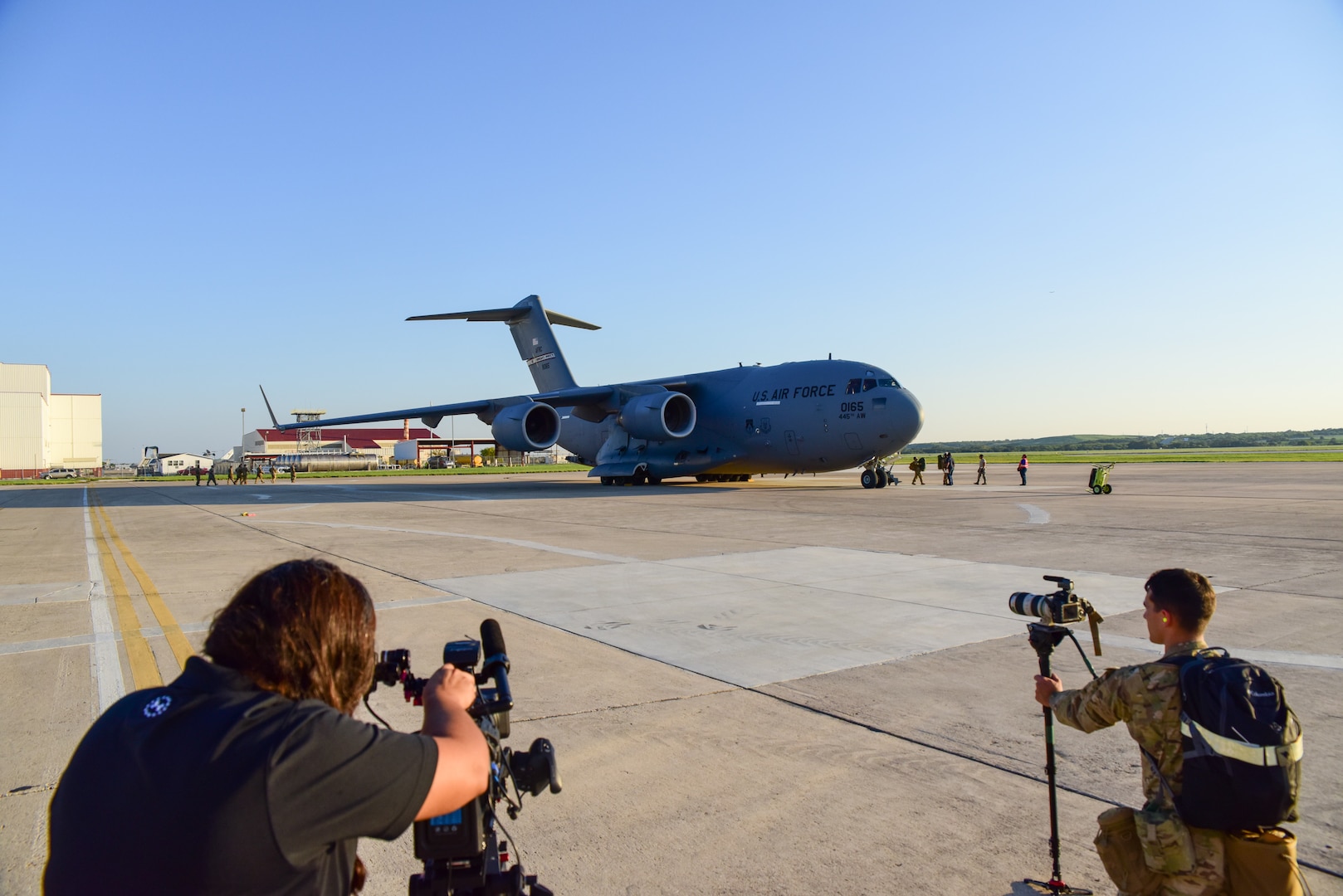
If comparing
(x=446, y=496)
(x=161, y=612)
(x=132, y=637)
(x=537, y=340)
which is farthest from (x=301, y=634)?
(x=537, y=340)

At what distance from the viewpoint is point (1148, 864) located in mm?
2414

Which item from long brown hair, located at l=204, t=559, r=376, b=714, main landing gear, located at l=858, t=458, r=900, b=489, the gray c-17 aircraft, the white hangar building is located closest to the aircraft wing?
the gray c-17 aircraft

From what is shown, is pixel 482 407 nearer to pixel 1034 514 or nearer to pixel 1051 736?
pixel 1034 514

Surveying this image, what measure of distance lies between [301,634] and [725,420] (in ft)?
Answer: 81.4

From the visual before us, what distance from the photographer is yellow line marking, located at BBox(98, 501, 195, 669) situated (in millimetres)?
6160

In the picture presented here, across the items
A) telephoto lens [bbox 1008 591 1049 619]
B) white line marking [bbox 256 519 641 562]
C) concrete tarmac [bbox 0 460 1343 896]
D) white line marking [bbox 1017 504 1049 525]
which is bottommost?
concrete tarmac [bbox 0 460 1343 896]

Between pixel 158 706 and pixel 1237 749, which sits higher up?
pixel 158 706

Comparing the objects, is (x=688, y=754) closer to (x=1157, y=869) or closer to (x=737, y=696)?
(x=737, y=696)

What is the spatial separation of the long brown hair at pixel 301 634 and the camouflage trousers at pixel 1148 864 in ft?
6.97

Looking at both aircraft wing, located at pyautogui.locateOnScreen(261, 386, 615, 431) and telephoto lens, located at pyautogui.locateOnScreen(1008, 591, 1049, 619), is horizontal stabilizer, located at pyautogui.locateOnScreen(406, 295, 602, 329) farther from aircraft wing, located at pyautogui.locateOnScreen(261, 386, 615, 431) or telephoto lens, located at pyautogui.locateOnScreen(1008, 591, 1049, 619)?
telephoto lens, located at pyautogui.locateOnScreen(1008, 591, 1049, 619)

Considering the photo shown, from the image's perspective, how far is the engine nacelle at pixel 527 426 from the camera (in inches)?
1017

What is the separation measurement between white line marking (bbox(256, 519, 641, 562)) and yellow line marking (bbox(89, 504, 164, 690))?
4364mm

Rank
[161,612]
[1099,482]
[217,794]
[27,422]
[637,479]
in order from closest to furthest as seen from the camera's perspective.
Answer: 1. [217,794]
2. [161,612]
3. [1099,482]
4. [637,479]
5. [27,422]

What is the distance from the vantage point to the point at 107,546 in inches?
523
